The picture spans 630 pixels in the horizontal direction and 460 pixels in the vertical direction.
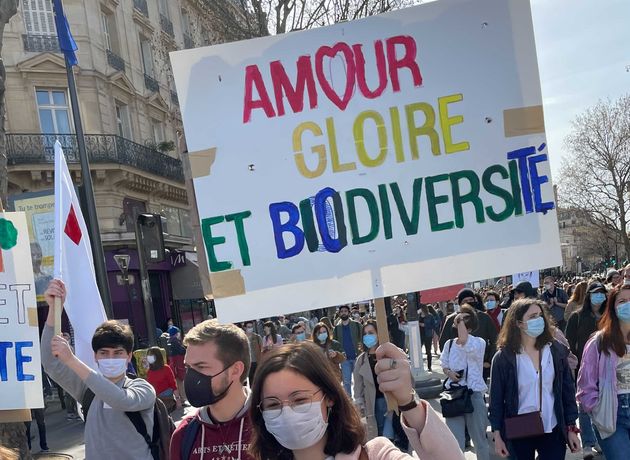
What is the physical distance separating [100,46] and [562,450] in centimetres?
2000

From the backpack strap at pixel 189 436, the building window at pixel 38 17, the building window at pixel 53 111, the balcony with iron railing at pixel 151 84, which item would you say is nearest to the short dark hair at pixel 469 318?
the backpack strap at pixel 189 436

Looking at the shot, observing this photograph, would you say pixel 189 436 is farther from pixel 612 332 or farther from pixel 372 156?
pixel 612 332

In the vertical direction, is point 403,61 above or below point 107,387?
above

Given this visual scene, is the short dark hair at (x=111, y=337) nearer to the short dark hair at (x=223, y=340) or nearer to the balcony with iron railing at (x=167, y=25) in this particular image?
the short dark hair at (x=223, y=340)

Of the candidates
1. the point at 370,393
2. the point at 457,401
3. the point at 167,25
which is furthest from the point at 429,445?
the point at 167,25

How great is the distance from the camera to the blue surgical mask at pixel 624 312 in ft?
13.3

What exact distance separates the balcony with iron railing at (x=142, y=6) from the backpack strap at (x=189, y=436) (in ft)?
75.7

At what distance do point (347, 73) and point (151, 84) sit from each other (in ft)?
73.2

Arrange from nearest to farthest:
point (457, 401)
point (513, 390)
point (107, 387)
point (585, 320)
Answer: point (107, 387)
point (513, 390)
point (457, 401)
point (585, 320)

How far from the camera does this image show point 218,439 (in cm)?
242

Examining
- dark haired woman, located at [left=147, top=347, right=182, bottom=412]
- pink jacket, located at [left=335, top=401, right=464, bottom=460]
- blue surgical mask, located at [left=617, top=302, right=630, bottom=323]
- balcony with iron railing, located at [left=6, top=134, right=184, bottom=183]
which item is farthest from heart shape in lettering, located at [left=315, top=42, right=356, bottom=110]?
balcony with iron railing, located at [left=6, top=134, right=184, bottom=183]

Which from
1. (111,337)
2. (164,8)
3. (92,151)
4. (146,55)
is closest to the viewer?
(111,337)

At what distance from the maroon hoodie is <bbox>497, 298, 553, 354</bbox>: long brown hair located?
2341 mm

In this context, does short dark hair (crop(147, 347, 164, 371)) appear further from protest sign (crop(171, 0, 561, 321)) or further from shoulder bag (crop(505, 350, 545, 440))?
protest sign (crop(171, 0, 561, 321))
